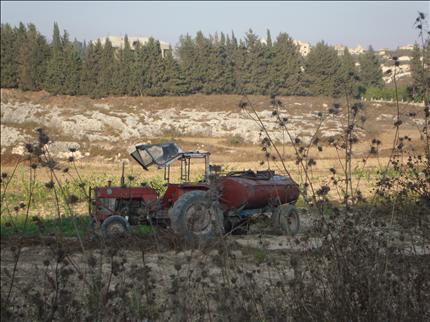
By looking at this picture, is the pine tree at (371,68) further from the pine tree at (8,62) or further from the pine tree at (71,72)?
the pine tree at (8,62)

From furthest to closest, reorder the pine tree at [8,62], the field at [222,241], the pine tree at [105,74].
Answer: the pine tree at [8,62]
the pine tree at [105,74]
the field at [222,241]

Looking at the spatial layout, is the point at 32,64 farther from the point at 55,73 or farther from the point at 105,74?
the point at 105,74

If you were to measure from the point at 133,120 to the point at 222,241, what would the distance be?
153 ft

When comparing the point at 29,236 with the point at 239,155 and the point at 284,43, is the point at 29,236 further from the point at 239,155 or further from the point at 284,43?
the point at 284,43

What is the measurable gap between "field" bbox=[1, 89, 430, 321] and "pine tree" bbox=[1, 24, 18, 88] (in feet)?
32.6

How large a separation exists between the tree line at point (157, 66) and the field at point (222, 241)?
846 cm

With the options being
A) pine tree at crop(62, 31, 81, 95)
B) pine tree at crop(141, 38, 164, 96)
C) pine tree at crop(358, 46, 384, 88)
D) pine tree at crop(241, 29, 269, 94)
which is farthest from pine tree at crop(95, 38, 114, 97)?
pine tree at crop(358, 46, 384, 88)

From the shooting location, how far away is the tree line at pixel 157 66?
198 ft

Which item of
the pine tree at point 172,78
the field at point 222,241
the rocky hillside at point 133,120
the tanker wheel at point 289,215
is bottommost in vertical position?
the tanker wheel at point 289,215

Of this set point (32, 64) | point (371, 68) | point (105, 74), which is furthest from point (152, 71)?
point (371, 68)

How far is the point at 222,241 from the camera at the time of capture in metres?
3.03

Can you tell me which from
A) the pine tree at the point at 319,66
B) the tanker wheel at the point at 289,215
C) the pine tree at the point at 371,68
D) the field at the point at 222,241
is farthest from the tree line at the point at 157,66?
the tanker wheel at the point at 289,215

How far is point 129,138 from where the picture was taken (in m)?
44.0

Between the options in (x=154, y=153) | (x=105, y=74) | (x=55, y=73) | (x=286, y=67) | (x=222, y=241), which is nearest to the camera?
(x=222, y=241)
